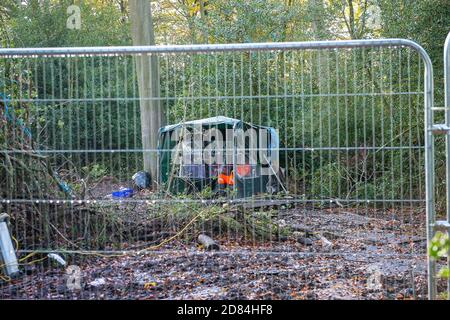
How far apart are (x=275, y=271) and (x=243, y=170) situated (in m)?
1.10

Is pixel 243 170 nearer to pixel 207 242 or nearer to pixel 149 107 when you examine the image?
pixel 207 242

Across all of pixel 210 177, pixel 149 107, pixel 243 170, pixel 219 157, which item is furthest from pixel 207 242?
pixel 149 107

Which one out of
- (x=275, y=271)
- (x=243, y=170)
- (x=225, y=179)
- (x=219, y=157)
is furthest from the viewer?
(x=225, y=179)

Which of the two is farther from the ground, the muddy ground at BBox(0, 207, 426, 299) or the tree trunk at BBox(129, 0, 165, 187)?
the tree trunk at BBox(129, 0, 165, 187)

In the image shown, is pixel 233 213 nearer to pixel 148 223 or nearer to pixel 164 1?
pixel 148 223

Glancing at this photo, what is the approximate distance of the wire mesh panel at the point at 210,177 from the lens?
620 cm

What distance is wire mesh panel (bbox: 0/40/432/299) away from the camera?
6.20 metres

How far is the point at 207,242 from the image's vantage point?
7715mm

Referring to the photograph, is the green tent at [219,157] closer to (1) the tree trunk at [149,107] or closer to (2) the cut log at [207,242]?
(1) the tree trunk at [149,107]

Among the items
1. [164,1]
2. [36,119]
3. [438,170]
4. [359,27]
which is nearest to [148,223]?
[36,119]

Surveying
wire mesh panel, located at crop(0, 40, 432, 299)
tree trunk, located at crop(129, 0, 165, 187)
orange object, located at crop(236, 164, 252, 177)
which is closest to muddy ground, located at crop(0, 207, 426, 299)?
wire mesh panel, located at crop(0, 40, 432, 299)

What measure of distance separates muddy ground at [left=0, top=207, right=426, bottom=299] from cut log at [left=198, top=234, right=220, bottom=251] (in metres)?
0.10

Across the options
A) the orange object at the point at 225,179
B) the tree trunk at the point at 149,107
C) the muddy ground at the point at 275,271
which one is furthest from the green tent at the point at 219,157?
the muddy ground at the point at 275,271

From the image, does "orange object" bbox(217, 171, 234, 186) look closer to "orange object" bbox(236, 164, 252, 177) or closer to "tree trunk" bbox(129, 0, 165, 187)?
"orange object" bbox(236, 164, 252, 177)
